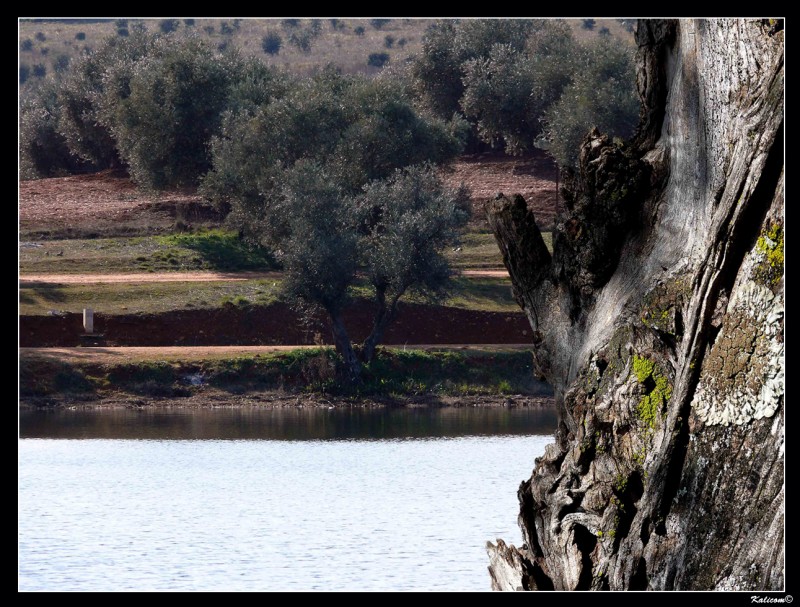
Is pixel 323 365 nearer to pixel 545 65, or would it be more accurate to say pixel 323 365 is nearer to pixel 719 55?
pixel 545 65

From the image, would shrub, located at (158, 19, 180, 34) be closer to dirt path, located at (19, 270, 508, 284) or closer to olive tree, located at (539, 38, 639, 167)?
olive tree, located at (539, 38, 639, 167)

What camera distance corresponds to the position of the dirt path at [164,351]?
41594 mm

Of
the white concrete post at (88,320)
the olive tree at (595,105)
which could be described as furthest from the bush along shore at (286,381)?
the olive tree at (595,105)

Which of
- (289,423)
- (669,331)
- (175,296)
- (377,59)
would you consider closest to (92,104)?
(175,296)

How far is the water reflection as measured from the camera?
3431cm

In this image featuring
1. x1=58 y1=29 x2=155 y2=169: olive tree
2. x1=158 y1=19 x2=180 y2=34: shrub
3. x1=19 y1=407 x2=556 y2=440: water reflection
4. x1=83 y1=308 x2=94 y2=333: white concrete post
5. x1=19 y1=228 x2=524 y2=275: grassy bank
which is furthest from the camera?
x1=158 y1=19 x2=180 y2=34: shrub

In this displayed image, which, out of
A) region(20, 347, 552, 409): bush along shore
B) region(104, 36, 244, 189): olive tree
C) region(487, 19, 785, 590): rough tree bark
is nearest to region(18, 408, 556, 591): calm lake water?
region(20, 347, 552, 409): bush along shore

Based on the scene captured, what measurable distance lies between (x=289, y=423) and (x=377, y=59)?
72.4 metres

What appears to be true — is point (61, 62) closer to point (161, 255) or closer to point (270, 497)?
point (161, 255)

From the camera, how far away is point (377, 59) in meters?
106

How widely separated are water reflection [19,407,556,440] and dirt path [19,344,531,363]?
→ 7.93ft

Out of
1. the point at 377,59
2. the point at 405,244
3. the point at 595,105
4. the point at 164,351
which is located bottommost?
the point at 164,351

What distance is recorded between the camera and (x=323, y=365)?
4203 cm
